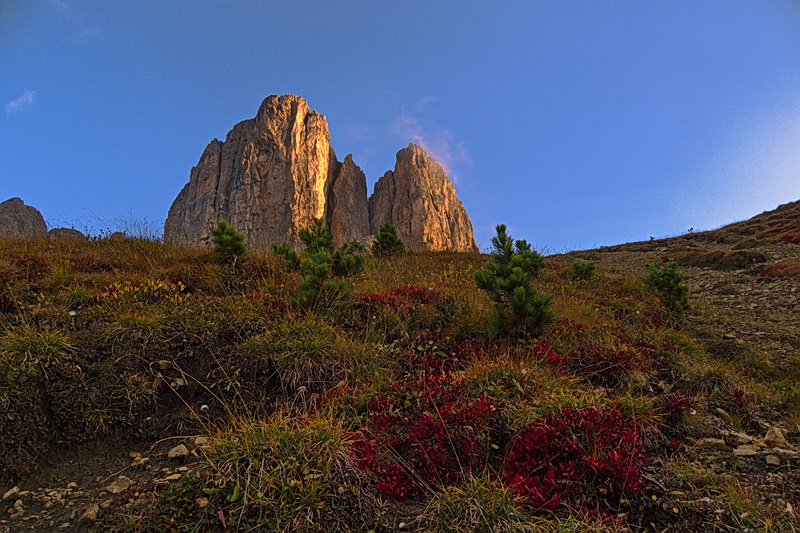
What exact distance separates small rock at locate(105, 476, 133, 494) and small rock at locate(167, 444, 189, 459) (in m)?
0.30

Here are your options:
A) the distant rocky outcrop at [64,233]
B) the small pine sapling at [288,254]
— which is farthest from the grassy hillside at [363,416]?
the distant rocky outcrop at [64,233]

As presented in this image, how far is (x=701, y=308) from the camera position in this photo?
29.3 ft

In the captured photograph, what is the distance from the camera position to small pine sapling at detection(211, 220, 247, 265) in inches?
267

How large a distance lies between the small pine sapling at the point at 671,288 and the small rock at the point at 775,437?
560 cm

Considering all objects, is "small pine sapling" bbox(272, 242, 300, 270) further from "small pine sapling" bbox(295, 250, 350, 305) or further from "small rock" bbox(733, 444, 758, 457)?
"small rock" bbox(733, 444, 758, 457)

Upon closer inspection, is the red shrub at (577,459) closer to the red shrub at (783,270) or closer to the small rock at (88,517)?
the small rock at (88,517)

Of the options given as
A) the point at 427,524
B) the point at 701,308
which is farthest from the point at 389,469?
the point at 701,308

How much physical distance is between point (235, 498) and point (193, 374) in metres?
1.90

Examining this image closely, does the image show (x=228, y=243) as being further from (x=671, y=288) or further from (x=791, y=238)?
(x=791, y=238)

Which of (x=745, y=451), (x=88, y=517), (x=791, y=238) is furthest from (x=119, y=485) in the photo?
(x=791, y=238)

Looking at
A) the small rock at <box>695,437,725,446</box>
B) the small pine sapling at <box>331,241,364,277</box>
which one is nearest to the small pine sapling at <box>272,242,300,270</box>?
the small pine sapling at <box>331,241,364,277</box>

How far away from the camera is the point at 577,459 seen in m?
2.72

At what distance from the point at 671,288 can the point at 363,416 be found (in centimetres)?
815

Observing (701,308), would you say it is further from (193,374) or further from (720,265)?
(193,374)
